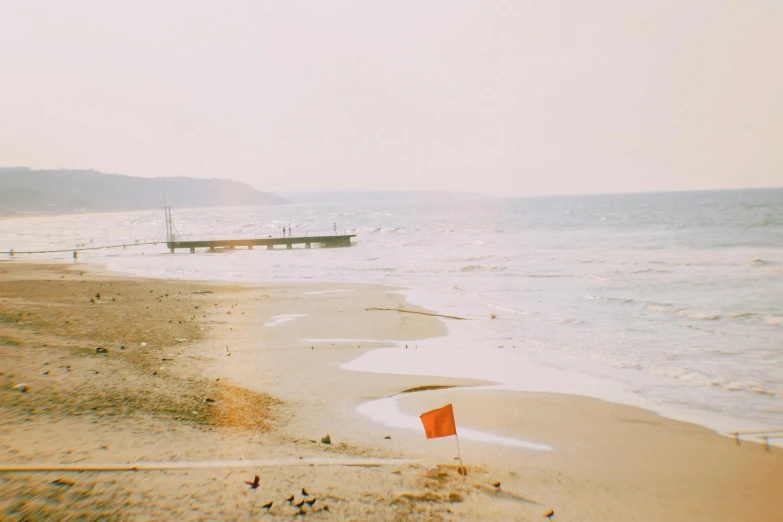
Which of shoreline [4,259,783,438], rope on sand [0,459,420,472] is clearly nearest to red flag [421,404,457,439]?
rope on sand [0,459,420,472]

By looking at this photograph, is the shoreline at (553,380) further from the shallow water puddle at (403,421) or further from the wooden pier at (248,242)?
the wooden pier at (248,242)

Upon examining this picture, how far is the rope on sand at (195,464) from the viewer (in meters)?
4.85

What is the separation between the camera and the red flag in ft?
17.8

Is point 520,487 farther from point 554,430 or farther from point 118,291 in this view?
point 118,291

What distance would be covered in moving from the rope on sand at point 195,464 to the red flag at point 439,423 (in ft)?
1.48

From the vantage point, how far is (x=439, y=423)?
215 inches

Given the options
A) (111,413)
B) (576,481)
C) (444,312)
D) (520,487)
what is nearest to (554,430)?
(576,481)

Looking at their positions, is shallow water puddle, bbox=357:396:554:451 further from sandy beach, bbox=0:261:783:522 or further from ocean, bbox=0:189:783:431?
ocean, bbox=0:189:783:431

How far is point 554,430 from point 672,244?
42.2 m

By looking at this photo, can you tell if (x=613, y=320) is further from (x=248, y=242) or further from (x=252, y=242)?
(x=248, y=242)

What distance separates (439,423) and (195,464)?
7.58 feet

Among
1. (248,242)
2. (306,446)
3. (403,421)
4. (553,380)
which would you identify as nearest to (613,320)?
(553,380)

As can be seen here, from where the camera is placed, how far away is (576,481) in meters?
5.50

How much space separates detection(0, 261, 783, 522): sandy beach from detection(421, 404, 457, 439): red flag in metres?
0.35
